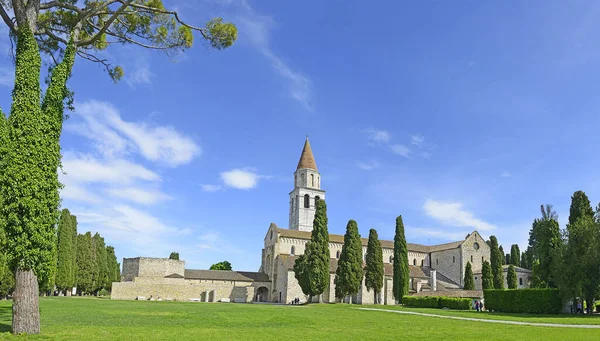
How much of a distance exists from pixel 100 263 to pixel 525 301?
54.4 meters

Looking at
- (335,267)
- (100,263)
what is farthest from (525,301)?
(100,263)

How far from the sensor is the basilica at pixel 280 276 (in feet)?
182

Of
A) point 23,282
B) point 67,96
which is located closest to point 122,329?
point 23,282

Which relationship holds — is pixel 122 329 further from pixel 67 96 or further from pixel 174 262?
pixel 174 262

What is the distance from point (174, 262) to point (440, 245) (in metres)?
41.4

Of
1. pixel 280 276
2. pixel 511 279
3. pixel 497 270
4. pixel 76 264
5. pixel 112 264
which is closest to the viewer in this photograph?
pixel 76 264

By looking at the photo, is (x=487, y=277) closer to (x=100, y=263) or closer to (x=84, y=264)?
(x=84, y=264)

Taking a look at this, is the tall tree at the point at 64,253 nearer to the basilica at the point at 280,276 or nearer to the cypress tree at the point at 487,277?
the basilica at the point at 280,276

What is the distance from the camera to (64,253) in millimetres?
48469

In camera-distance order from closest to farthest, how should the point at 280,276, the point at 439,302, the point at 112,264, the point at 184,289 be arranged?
the point at 439,302 → the point at 280,276 → the point at 184,289 → the point at 112,264

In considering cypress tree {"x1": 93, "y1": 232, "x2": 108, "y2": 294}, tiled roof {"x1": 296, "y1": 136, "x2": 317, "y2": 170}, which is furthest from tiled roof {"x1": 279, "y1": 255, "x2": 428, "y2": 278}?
cypress tree {"x1": 93, "y1": 232, "x2": 108, "y2": 294}

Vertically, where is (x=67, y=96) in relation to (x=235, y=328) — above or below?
above

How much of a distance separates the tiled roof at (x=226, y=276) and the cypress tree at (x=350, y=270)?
16909mm

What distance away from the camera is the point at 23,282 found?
43.8ft
